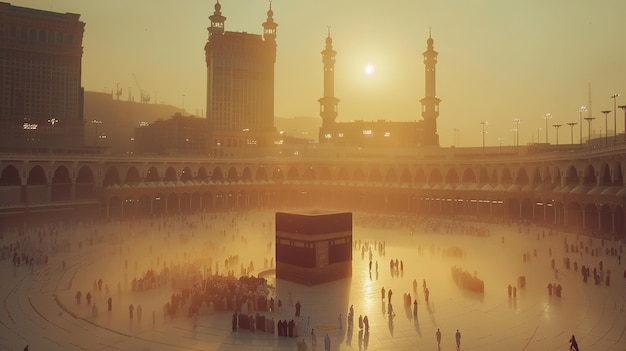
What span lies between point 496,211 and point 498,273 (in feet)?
93.1

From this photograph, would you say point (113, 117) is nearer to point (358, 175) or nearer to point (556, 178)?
point (358, 175)

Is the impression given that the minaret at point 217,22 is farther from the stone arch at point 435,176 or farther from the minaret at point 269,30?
the stone arch at point 435,176

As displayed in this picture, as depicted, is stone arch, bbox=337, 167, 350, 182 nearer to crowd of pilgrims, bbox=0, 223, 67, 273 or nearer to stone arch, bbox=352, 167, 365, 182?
stone arch, bbox=352, 167, 365, 182

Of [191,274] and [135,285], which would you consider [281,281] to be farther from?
[135,285]

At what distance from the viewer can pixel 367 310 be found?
2084 cm

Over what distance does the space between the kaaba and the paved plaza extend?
2.08 feet

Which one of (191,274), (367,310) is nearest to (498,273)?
(367,310)

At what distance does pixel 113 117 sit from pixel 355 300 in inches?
5938

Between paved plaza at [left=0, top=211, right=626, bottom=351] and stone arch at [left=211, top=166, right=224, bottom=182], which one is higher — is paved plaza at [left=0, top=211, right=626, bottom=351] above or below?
below

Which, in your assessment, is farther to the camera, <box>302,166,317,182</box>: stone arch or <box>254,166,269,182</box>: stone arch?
<box>302,166,317,182</box>: stone arch

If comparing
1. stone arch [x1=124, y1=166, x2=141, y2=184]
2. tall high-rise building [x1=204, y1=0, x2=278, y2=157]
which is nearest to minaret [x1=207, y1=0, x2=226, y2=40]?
tall high-rise building [x1=204, y1=0, x2=278, y2=157]

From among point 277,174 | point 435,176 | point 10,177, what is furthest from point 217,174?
point 435,176

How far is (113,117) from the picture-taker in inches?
6078

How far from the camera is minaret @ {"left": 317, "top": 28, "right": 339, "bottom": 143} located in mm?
99312
